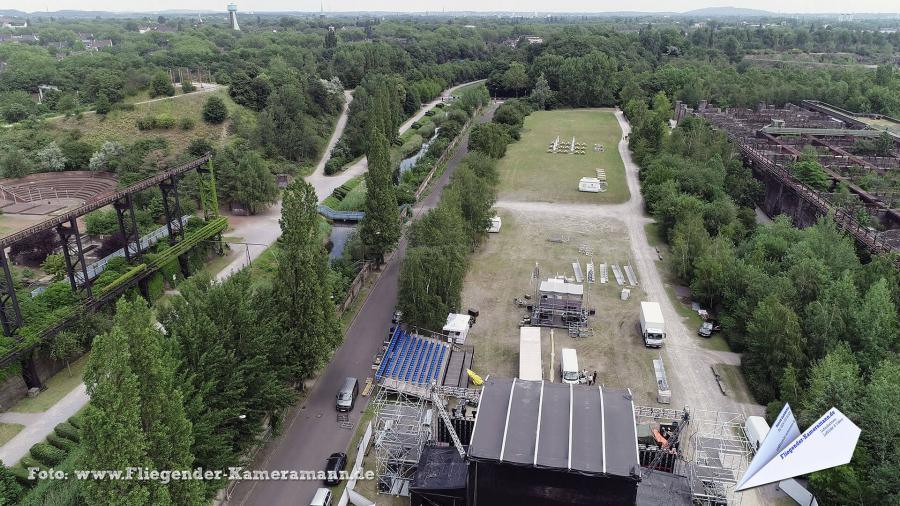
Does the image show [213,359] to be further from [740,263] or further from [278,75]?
[278,75]

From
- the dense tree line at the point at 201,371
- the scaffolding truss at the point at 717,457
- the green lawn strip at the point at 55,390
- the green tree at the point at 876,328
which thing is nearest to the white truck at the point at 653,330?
the scaffolding truss at the point at 717,457

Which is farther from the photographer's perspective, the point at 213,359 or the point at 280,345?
the point at 280,345

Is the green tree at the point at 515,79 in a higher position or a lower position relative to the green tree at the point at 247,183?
higher

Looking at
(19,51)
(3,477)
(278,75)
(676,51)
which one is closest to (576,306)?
(3,477)

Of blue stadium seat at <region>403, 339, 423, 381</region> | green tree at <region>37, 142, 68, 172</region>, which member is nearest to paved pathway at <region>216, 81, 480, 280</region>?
blue stadium seat at <region>403, 339, 423, 381</region>

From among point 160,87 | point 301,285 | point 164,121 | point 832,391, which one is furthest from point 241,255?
point 160,87

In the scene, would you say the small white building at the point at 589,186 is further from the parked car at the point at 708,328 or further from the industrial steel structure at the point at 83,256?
the industrial steel structure at the point at 83,256

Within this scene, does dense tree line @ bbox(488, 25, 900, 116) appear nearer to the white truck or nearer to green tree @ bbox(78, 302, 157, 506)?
the white truck
